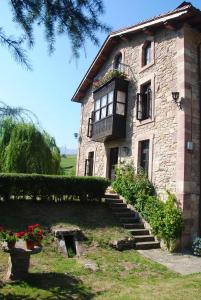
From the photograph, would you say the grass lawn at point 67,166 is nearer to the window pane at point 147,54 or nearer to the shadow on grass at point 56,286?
the window pane at point 147,54

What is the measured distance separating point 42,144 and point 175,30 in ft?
28.0

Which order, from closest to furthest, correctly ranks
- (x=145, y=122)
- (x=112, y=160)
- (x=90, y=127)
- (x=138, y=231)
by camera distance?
(x=138, y=231)
(x=145, y=122)
(x=112, y=160)
(x=90, y=127)

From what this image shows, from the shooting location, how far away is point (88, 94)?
19250mm

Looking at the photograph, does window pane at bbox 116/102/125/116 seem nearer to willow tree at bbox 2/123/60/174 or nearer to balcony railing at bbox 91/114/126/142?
balcony railing at bbox 91/114/126/142

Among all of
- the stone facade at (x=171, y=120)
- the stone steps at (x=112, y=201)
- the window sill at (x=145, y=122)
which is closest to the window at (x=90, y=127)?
the stone facade at (x=171, y=120)

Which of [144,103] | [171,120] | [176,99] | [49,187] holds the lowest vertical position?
[49,187]

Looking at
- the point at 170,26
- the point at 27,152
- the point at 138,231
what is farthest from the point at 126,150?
the point at 170,26

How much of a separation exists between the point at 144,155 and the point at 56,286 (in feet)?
26.6

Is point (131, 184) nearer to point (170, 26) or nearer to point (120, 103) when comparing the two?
point (120, 103)

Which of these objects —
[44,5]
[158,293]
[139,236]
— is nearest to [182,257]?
[139,236]

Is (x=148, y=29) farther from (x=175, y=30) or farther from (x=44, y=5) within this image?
(x=44, y=5)

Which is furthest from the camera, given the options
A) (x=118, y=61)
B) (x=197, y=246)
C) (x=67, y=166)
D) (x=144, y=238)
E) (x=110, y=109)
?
(x=67, y=166)

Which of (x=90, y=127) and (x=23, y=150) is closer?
(x=23, y=150)

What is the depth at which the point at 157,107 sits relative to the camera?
41.0 feet
